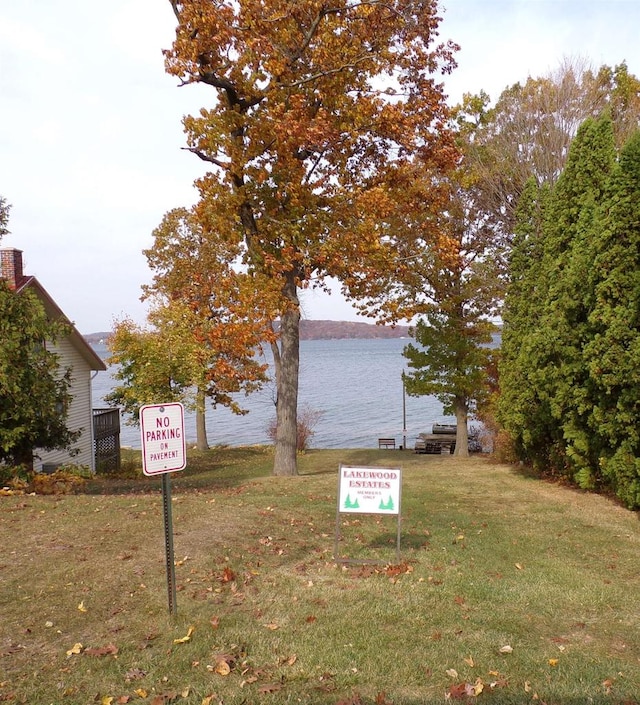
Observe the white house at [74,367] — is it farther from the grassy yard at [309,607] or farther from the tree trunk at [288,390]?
the grassy yard at [309,607]

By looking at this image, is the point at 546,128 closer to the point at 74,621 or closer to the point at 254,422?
the point at 74,621

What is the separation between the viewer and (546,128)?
2281 centimetres

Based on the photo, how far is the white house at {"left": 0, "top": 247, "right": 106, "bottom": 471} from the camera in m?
22.5

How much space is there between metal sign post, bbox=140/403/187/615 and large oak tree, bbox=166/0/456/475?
1035 centimetres

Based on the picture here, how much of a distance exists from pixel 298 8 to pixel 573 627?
1499 centimetres

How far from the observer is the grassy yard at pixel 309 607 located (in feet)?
16.4

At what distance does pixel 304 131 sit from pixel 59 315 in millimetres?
14264

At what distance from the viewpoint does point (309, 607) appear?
6.63m

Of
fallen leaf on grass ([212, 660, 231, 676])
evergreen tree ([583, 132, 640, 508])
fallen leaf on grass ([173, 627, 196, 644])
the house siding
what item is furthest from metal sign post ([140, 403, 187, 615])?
the house siding

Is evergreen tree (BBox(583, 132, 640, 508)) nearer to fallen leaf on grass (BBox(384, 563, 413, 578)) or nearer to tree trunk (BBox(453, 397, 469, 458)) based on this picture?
fallen leaf on grass (BBox(384, 563, 413, 578))

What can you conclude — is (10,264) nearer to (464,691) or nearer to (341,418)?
(464,691)

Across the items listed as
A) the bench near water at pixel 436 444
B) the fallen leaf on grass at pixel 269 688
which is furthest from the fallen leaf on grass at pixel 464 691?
the bench near water at pixel 436 444

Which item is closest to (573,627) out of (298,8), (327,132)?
(327,132)

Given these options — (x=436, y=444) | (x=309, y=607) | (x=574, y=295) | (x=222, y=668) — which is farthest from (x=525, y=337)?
(x=436, y=444)
